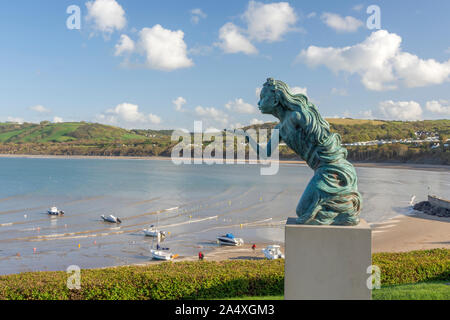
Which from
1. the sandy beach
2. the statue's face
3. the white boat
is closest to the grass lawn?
the statue's face

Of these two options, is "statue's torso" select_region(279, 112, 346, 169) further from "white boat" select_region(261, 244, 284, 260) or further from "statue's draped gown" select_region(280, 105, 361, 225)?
"white boat" select_region(261, 244, 284, 260)

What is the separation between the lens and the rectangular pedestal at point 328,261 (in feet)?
16.9

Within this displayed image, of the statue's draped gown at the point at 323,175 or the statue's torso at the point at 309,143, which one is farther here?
the statue's torso at the point at 309,143

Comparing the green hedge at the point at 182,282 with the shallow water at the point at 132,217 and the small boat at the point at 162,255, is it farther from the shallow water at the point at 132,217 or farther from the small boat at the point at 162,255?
the shallow water at the point at 132,217

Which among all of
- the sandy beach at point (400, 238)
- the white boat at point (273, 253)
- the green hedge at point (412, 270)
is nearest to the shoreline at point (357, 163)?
the sandy beach at point (400, 238)

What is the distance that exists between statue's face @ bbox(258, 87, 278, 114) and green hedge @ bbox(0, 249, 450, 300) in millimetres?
5444

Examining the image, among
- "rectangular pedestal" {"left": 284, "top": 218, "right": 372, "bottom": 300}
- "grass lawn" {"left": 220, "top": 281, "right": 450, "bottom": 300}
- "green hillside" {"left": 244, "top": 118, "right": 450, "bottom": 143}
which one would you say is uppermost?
"green hillside" {"left": 244, "top": 118, "right": 450, "bottom": 143}

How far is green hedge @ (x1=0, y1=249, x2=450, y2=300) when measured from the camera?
364 inches

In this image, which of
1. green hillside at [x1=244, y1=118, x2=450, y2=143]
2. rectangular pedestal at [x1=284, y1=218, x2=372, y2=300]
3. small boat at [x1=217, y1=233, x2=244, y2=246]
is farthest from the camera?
green hillside at [x1=244, y1=118, x2=450, y2=143]

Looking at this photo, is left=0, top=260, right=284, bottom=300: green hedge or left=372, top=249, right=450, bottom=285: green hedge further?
left=372, top=249, right=450, bottom=285: green hedge

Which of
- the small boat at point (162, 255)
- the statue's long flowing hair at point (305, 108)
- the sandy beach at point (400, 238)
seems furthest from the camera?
the sandy beach at point (400, 238)

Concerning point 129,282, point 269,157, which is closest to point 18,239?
point 129,282

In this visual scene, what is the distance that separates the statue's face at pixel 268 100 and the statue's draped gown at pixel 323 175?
351 millimetres
